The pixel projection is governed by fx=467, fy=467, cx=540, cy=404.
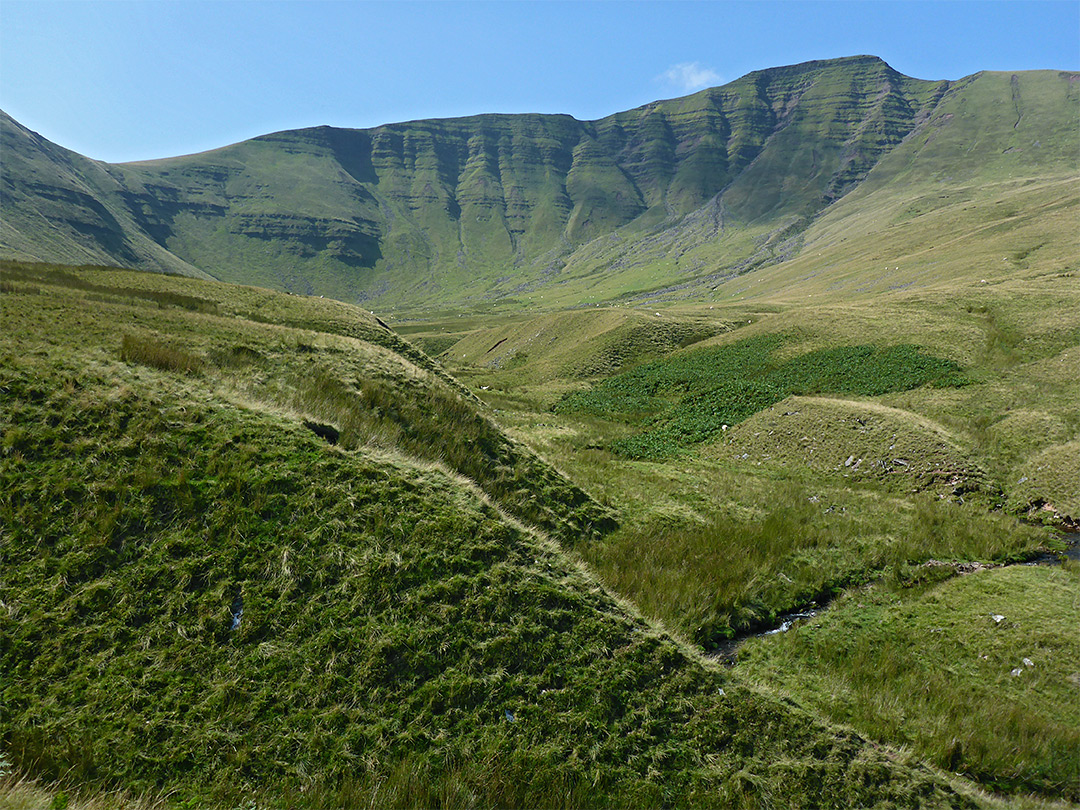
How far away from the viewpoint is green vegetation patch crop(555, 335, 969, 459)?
104 feet

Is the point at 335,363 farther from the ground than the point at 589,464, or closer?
farther from the ground

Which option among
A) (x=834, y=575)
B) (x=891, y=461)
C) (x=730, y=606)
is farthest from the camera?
(x=891, y=461)

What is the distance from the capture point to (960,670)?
35.1 ft

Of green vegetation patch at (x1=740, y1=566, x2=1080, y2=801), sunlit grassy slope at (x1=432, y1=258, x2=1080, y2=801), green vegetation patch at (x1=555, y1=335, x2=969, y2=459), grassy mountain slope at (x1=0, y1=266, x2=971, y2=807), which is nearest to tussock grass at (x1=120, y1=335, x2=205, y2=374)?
grassy mountain slope at (x1=0, y1=266, x2=971, y2=807)

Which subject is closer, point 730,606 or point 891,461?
point 730,606

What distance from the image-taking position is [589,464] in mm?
23875

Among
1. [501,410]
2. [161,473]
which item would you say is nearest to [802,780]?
[161,473]

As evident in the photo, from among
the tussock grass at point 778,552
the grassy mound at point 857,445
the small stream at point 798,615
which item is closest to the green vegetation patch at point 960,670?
the small stream at point 798,615

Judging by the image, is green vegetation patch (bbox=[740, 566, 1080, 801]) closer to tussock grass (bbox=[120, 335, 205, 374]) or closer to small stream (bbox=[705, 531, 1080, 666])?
small stream (bbox=[705, 531, 1080, 666])

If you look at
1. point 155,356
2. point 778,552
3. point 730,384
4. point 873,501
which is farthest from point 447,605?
point 730,384

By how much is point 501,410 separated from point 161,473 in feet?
89.7

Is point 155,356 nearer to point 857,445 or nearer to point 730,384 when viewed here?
point 857,445

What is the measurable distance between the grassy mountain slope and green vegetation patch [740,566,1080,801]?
2124mm

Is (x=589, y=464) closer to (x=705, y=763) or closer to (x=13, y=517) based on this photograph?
(x=705, y=763)
